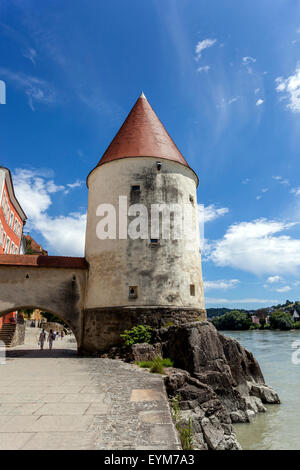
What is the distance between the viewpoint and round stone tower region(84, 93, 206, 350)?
12438 mm

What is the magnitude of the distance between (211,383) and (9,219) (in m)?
18.2

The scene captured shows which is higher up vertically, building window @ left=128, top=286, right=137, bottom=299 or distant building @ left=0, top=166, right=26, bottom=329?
distant building @ left=0, top=166, right=26, bottom=329

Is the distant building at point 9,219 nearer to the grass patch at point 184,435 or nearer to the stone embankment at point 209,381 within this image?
the stone embankment at point 209,381

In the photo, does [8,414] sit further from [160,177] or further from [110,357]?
[160,177]

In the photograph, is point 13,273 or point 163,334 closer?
point 163,334

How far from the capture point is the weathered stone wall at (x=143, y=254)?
12.6m

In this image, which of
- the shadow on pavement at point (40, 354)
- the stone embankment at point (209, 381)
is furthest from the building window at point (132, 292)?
the shadow on pavement at point (40, 354)

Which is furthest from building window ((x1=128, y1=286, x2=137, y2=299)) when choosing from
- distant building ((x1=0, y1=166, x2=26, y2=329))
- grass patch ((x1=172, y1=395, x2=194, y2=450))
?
distant building ((x1=0, y1=166, x2=26, y2=329))

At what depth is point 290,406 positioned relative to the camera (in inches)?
471

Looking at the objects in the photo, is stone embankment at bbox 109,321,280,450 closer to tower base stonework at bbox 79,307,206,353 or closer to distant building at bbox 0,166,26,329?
tower base stonework at bbox 79,307,206,353

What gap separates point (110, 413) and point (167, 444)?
1404 millimetres

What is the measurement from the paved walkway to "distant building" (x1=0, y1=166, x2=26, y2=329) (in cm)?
1396
